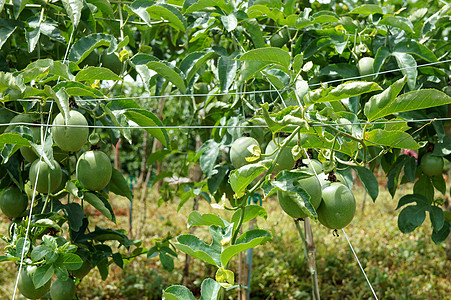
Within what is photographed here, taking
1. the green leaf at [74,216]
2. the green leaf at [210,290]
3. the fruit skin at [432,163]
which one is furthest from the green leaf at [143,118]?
the fruit skin at [432,163]

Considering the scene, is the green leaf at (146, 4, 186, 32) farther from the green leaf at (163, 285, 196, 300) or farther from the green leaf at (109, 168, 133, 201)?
the green leaf at (163, 285, 196, 300)

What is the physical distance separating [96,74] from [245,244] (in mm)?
509

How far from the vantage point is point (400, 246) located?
11.5ft

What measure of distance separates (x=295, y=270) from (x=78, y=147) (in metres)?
2.49

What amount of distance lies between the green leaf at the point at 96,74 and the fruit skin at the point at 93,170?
19 centimetres

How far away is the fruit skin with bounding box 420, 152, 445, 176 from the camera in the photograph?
140 centimetres

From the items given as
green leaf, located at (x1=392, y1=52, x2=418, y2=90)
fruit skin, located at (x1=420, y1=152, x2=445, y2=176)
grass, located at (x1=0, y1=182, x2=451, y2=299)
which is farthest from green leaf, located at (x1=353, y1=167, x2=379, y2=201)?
grass, located at (x1=0, y1=182, x2=451, y2=299)

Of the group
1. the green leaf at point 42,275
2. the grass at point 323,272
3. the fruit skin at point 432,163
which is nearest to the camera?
the green leaf at point 42,275

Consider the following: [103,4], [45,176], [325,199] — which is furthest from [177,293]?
[103,4]

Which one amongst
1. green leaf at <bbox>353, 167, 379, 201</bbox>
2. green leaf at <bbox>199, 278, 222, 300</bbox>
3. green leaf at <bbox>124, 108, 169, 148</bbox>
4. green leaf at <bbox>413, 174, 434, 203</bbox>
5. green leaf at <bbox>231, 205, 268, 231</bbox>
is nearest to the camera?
green leaf at <bbox>199, 278, 222, 300</bbox>

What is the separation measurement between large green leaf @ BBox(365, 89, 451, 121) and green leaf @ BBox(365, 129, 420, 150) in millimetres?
39

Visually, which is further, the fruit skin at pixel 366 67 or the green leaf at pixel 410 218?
the green leaf at pixel 410 218

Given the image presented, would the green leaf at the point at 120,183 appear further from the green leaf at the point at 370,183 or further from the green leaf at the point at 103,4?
the green leaf at the point at 370,183

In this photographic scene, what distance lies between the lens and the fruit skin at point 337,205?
771mm
